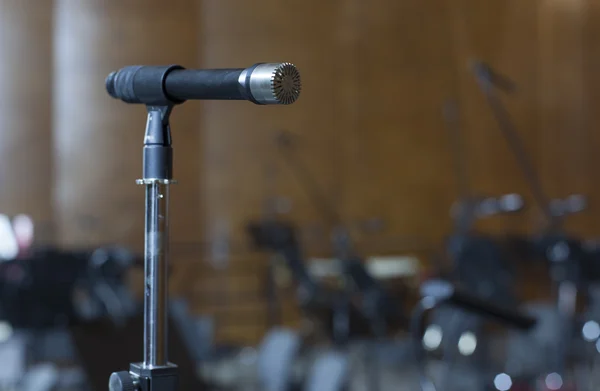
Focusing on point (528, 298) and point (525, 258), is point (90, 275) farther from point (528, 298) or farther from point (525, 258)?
point (528, 298)

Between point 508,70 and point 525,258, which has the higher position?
point 508,70

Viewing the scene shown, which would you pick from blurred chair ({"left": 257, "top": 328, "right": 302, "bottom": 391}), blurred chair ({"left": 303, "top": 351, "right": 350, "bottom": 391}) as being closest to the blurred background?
blurred chair ({"left": 257, "top": 328, "right": 302, "bottom": 391})

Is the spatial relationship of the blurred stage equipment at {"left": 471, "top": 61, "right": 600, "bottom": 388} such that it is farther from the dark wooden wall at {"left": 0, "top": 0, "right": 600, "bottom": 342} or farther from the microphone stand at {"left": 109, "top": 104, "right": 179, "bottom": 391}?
the dark wooden wall at {"left": 0, "top": 0, "right": 600, "bottom": 342}

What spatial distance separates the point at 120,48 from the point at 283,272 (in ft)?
9.29

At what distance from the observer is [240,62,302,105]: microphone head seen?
1.05 meters

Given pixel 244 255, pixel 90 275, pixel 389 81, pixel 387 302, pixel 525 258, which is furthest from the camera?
pixel 389 81

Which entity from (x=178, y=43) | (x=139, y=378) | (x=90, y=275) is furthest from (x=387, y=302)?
(x=178, y=43)

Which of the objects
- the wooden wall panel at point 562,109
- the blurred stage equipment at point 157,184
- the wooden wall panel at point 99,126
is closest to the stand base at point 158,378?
the blurred stage equipment at point 157,184

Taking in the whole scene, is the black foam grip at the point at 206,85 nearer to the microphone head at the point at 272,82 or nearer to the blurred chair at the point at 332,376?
the microphone head at the point at 272,82

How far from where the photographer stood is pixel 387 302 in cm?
506

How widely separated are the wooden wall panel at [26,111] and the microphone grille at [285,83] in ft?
25.2

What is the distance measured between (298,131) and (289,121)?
0.49ft

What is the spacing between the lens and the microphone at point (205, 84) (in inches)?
41.6

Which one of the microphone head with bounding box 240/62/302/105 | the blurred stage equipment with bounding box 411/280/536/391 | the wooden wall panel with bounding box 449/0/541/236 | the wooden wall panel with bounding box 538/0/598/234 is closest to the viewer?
the microphone head with bounding box 240/62/302/105
